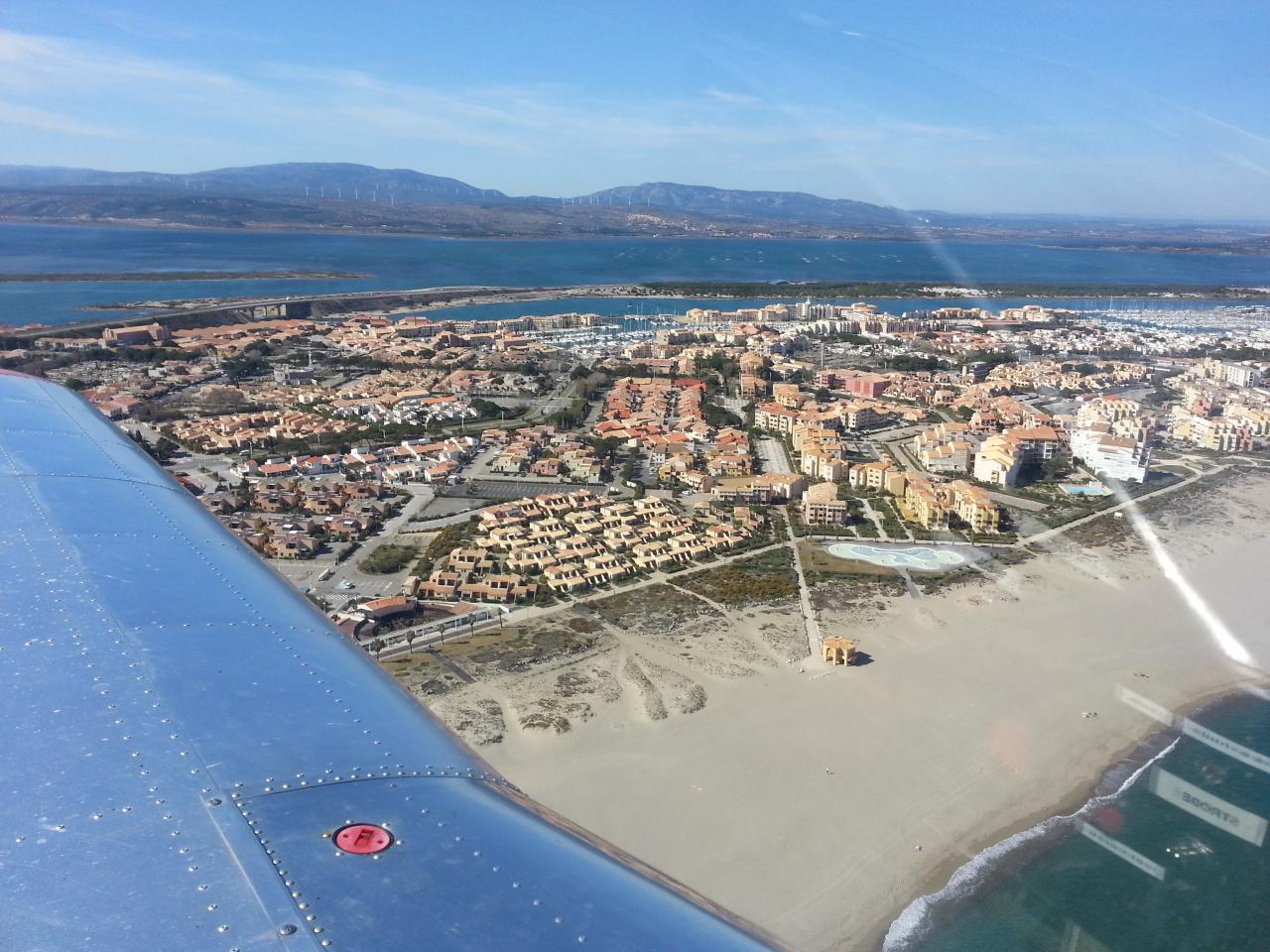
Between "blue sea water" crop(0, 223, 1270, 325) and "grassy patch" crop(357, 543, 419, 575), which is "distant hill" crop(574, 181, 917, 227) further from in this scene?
"grassy patch" crop(357, 543, 419, 575)

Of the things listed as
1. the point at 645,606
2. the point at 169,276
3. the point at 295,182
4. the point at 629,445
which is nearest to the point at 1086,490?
the point at 629,445

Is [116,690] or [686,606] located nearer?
[116,690]

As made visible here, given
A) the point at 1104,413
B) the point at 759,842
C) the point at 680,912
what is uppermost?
the point at 680,912

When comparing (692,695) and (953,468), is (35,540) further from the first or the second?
(953,468)

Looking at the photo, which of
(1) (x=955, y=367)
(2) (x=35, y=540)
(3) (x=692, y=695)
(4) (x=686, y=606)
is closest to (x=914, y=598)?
(4) (x=686, y=606)

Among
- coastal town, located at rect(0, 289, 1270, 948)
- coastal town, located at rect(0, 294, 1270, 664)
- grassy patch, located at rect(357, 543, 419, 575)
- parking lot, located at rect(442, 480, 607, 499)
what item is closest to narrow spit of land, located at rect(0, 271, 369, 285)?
coastal town, located at rect(0, 294, 1270, 664)

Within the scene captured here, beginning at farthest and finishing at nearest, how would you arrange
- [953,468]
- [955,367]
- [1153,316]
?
[1153,316] < [955,367] < [953,468]

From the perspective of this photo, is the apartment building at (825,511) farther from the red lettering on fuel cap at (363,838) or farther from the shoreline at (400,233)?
the shoreline at (400,233)
